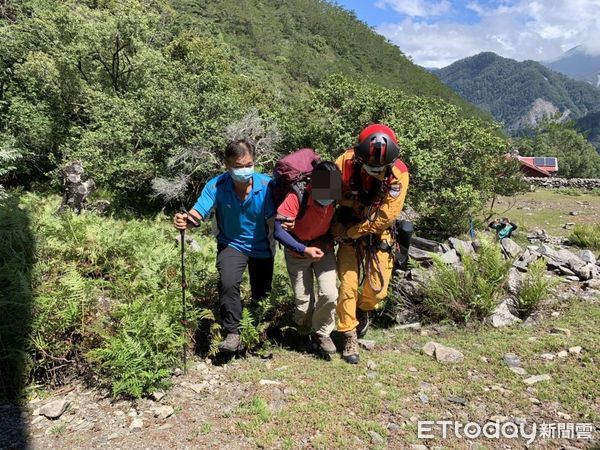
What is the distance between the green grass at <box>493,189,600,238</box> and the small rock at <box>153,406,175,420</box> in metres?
13.4

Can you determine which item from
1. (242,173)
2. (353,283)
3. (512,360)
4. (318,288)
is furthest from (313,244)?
(512,360)

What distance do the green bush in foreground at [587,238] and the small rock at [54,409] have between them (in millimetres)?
11378

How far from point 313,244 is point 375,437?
5.73 ft

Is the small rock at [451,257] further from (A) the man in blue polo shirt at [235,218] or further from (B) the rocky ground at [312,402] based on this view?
(A) the man in blue polo shirt at [235,218]

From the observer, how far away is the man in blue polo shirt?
389cm

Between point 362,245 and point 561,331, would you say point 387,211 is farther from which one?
point 561,331

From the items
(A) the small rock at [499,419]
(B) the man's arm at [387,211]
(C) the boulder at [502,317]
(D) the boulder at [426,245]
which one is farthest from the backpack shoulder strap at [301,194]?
(D) the boulder at [426,245]

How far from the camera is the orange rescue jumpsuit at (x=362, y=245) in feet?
13.0

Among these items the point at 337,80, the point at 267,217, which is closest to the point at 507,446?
the point at 267,217

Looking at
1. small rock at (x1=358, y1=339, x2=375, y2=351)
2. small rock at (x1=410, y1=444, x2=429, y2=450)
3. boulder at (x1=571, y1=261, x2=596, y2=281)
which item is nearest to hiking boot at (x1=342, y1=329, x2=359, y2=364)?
small rock at (x1=358, y1=339, x2=375, y2=351)

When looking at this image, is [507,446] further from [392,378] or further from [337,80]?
[337,80]

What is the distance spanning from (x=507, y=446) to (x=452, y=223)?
34.1ft

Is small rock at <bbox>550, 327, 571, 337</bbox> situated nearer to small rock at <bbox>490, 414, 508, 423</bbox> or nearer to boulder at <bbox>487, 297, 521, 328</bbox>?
boulder at <bbox>487, 297, 521, 328</bbox>

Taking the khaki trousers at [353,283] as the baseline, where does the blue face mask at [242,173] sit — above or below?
above
